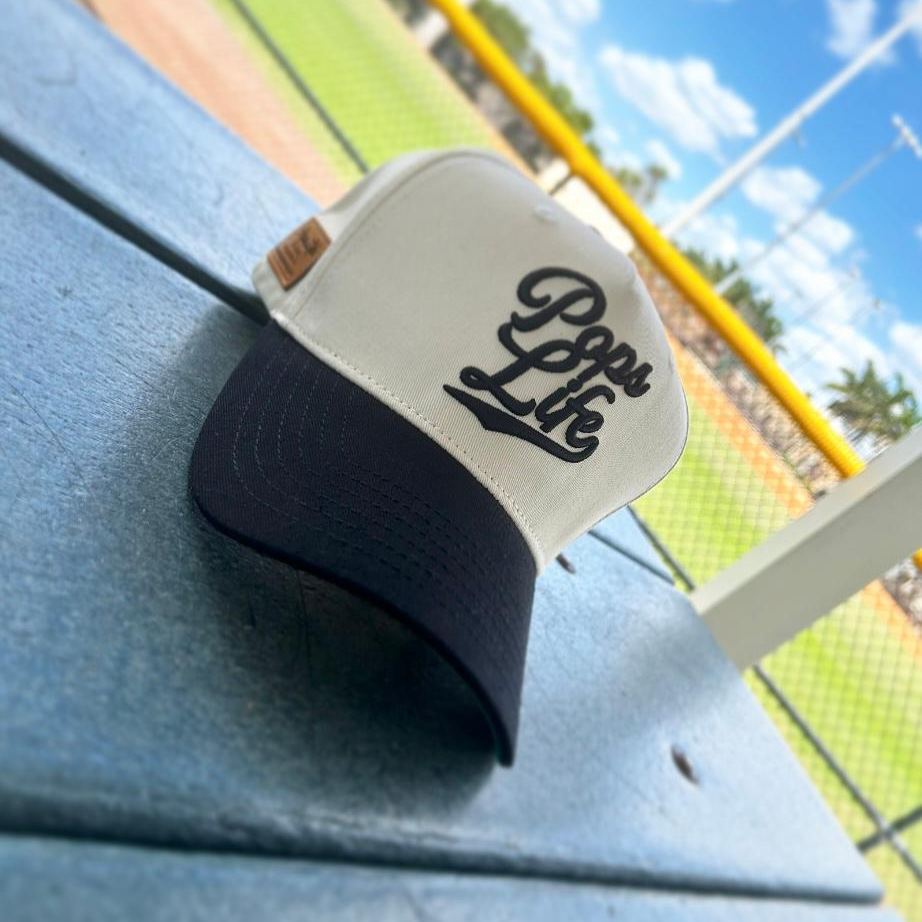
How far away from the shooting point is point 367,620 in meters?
0.53

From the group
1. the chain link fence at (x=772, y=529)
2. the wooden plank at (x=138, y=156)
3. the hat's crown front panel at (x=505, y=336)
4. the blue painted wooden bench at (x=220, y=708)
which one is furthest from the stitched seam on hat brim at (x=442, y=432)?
the chain link fence at (x=772, y=529)

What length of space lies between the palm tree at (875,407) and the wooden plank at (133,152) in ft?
2.97

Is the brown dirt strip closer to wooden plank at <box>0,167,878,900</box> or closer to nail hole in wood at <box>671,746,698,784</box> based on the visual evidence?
wooden plank at <box>0,167,878,900</box>

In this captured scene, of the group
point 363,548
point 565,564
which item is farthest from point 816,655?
point 363,548

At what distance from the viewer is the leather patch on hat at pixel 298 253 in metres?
0.73

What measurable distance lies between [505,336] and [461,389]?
6 centimetres

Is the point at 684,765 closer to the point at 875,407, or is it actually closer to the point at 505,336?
the point at 505,336

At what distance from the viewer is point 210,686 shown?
42 cm

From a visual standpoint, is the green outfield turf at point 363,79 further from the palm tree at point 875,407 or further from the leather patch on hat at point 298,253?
the leather patch on hat at point 298,253

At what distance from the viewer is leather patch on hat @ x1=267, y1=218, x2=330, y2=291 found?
73cm

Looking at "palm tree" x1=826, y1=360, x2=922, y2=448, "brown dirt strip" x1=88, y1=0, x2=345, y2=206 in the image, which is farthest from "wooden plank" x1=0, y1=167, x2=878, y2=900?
"brown dirt strip" x1=88, y1=0, x2=345, y2=206

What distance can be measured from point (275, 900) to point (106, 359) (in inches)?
16.6

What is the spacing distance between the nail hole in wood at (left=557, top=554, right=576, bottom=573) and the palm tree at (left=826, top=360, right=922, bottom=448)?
1.86 feet

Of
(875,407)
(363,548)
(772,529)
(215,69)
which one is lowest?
(215,69)
